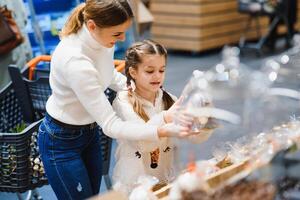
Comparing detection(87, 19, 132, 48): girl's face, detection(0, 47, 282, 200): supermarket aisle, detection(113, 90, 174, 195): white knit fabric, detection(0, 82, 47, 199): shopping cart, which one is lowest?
detection(0, 47, 282, 200): supermarket aisle

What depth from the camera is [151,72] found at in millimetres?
2264

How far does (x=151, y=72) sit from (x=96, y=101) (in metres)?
0.35

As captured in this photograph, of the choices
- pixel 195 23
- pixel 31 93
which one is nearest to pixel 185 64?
pixel 195 23

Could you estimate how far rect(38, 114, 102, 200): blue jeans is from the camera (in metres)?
2.26

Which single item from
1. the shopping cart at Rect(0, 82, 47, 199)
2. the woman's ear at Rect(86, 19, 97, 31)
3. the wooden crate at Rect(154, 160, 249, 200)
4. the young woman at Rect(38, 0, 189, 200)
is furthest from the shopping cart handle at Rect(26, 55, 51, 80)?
the wooden crate at Rect(154, 160, 249, 200)

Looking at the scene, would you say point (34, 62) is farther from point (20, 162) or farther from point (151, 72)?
point (151, 72)

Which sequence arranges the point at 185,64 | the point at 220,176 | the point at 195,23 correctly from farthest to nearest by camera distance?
the point at 195,23 < the point at 185,64 < the point at 220,176

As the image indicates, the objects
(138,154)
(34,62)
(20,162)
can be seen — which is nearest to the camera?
(138,154)

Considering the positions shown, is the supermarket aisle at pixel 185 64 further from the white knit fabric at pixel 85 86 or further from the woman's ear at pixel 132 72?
the white knit fabric at pixel 85 86

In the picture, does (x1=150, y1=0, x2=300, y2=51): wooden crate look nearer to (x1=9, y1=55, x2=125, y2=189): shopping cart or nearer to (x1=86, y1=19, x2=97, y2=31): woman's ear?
(x1=9, y1=55, x2=125, y2=189): shopping cart

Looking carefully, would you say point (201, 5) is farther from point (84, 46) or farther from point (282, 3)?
point (84, 46)

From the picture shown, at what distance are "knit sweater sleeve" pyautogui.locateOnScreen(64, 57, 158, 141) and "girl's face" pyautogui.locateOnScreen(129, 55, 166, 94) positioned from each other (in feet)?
0.86

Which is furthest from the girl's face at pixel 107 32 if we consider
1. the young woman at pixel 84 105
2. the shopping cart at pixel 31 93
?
the shopping cart at pixel 31 93

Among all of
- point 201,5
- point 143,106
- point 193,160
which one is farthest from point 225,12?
point 193,160
